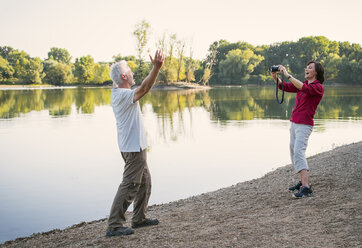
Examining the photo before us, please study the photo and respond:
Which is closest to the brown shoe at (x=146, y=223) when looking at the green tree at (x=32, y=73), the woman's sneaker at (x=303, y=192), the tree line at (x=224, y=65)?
the woman's sneaker at (x=303, y=192)

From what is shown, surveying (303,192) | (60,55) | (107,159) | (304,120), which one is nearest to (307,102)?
(304,120)

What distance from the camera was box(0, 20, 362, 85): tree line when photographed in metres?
80.2

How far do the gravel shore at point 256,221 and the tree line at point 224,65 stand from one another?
69647 mm

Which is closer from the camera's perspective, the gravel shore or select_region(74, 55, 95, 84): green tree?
the gravel shore

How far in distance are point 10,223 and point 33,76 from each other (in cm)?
10741

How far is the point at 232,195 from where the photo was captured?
647 centimetres

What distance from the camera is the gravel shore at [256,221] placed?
3924mm

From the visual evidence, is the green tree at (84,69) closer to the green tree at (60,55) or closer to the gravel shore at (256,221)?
the green tree at (60,55)

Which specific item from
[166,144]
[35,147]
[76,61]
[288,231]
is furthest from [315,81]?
[76,61]

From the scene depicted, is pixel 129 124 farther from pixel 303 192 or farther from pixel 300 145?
pixel 303 192

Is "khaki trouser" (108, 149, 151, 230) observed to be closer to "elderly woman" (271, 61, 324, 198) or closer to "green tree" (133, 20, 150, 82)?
"elderly woman" (271, 61, 324, 198)

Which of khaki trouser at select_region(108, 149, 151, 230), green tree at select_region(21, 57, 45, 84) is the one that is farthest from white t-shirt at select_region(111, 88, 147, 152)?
green tree at select_region(21, 57, 45, 84)

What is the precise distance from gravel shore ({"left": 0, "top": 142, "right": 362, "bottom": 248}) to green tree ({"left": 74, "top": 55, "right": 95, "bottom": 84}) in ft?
364

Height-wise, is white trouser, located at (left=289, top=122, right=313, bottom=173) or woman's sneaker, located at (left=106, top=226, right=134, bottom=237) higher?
white trouser, located at (left=289, top=122, right=313, bottom=173)
